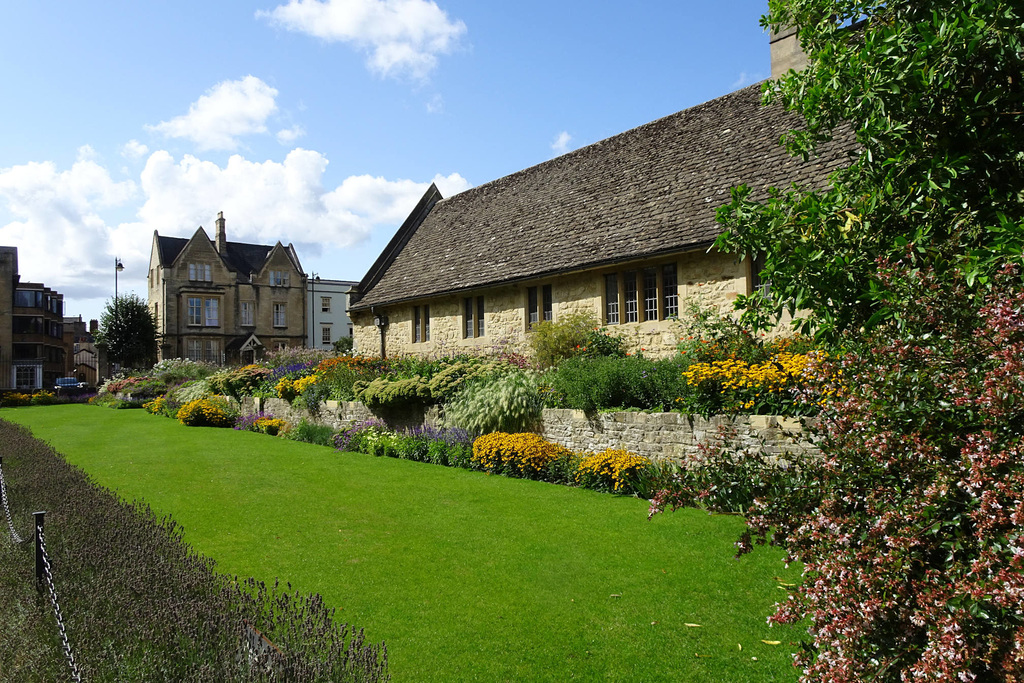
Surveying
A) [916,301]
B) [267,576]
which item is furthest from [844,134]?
[267,576]

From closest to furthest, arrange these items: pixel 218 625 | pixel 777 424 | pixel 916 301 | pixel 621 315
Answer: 1. pixel 916 301
2. pixel 218 625
3. pixel 777 424
4. pixel 621 315

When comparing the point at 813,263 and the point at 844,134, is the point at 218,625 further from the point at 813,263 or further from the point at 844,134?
the point at 844,134

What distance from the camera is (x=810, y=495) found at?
3.54 metres

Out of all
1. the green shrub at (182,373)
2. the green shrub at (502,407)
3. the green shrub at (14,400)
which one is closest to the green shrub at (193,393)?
the green shrub at (182,373)

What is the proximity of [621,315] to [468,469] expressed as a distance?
16.9 feet

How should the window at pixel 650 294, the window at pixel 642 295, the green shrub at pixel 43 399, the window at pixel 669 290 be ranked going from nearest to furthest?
the window at pixel 669 290 < the window at pixel 642 295 < the window at pixel 650 294 < the green shrub at pixel 43 399

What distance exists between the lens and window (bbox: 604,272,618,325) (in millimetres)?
15234

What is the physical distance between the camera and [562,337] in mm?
15141

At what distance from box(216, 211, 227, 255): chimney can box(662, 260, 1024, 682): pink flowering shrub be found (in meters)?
54.0

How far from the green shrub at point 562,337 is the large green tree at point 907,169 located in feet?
31.9

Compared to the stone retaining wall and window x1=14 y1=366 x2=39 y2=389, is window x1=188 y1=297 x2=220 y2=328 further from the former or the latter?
the stone retaining wall

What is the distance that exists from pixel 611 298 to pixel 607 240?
4.60 feet

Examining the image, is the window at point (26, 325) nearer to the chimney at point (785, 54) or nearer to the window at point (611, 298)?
the window at point (611, 298)

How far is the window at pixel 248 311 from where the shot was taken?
166 feet
